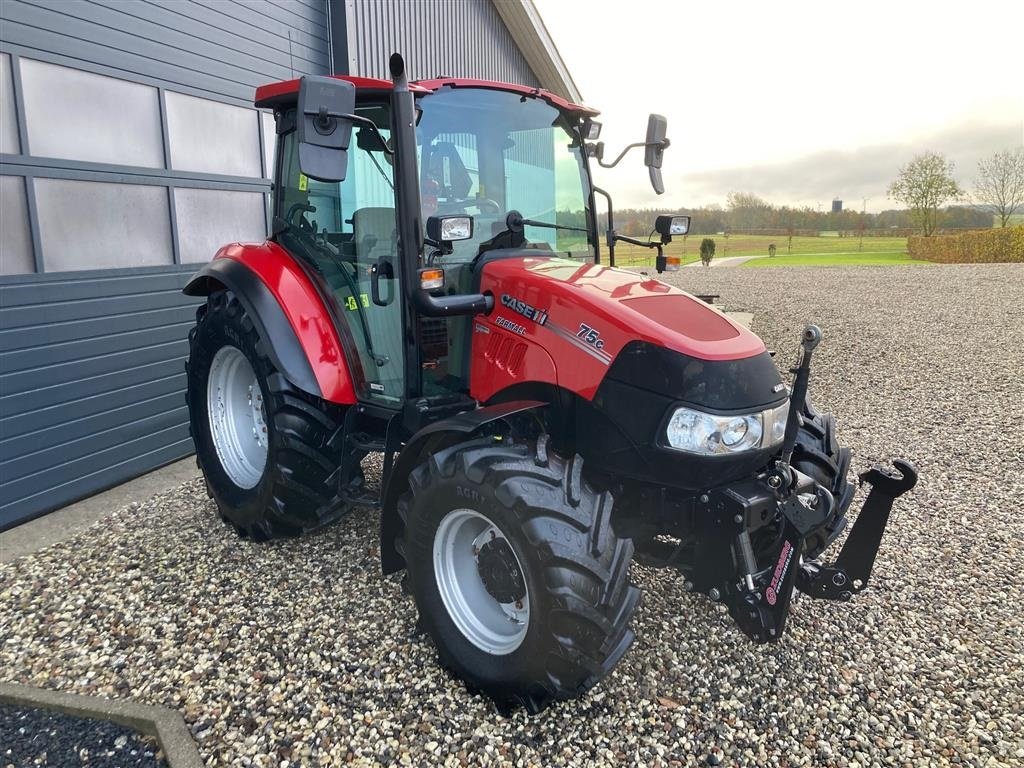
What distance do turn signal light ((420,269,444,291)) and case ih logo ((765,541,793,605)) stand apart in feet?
5.24

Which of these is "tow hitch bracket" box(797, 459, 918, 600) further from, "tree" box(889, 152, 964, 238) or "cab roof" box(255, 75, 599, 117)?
"tree" box(889, 152, 964, 238)

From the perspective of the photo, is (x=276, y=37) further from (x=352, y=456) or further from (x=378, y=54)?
(x=352, y=456)

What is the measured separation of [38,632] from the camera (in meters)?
3.14

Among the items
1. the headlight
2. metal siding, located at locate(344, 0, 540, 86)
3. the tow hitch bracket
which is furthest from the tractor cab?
metal siding, located at locate(344, 0, 540, 86)

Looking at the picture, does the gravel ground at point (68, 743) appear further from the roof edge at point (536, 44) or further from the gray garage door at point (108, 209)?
the roof edge at point (536, 44)

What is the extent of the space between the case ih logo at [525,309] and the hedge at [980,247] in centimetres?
3001

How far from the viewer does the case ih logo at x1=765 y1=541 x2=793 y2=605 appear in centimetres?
240

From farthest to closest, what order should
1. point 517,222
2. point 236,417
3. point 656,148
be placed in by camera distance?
point 236,417 → point 656,148 → point 517,222

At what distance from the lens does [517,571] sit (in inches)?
102

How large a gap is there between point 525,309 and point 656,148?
1.39m

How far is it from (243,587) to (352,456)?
801 millimetres

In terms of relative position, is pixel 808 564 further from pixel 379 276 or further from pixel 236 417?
pixel 236 417

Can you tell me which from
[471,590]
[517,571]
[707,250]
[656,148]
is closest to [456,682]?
[471,590]

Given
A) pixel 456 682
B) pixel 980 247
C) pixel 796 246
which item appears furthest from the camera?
pixel 796 246
